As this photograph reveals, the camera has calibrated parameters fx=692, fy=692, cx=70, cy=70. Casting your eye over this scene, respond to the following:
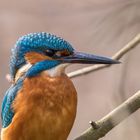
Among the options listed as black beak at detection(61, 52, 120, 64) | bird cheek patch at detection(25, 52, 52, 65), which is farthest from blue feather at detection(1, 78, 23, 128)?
black beak at detection(61, 52, 120, 64)

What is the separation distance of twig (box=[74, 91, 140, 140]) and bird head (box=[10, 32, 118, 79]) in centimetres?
32

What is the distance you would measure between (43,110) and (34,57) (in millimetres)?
292

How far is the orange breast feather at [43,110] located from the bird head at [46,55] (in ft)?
0.28

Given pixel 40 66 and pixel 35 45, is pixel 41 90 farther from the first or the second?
pixel 35 45

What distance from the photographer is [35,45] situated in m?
3.68

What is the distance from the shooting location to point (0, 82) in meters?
6.02

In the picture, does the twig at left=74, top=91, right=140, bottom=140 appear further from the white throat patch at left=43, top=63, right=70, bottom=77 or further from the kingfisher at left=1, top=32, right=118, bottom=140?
the white throat patch at left=43, top=63, right=70, bottom=77

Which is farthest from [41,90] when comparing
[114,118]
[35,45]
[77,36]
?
[77,36]

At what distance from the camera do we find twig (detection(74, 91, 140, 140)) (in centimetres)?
329

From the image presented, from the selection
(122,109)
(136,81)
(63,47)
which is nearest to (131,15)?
(63,47)

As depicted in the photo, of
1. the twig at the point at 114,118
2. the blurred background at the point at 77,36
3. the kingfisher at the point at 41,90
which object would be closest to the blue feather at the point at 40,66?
the kingfisher at the point at 41,90

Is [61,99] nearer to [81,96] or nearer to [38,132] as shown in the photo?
[38,132]

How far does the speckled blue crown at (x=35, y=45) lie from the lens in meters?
3.62

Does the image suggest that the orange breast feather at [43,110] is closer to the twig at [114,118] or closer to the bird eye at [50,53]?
the bird eye at [50,53]
